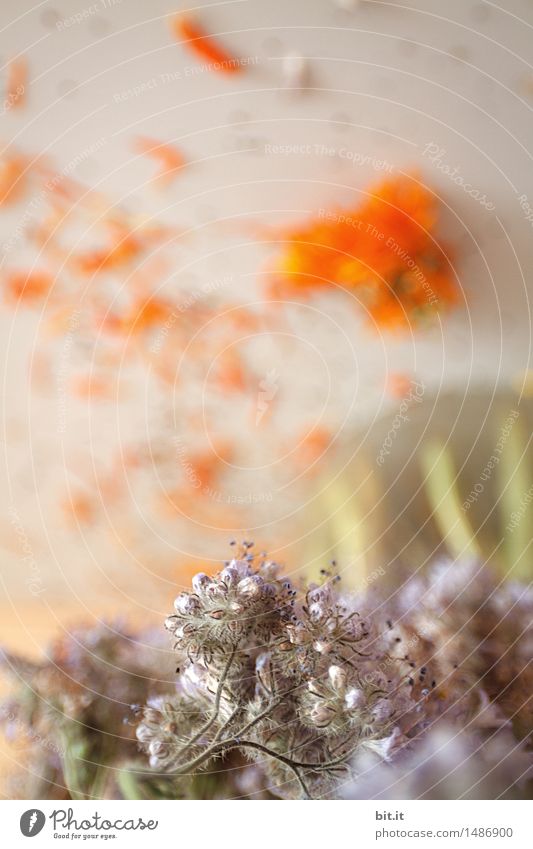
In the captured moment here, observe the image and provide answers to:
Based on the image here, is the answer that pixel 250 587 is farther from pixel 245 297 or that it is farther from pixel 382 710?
pixel 245 297

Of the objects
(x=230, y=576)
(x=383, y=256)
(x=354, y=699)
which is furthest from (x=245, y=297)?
(x=354, y=699)

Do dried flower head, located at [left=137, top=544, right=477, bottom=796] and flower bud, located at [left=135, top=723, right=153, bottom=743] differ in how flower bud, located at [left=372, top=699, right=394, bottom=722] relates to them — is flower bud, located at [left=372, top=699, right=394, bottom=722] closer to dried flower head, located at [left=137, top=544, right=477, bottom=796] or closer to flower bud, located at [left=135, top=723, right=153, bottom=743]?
dried flower head, located at [left=137, top=544, right=477, bottom=796]

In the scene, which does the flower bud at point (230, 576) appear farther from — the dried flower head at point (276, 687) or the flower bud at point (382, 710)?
the flower bud at point (382, 710)

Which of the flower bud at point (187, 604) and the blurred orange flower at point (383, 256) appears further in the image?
the blurred orange flower at point (383, 256)

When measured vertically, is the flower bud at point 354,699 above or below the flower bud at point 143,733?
below

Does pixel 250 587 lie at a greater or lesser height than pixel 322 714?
greater

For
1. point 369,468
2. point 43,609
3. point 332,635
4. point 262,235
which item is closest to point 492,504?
point 369,468

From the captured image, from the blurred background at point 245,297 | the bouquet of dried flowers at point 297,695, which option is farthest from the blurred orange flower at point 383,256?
the bouquet of dried flowers at point 297,695
